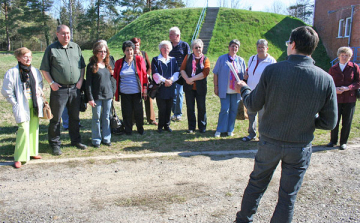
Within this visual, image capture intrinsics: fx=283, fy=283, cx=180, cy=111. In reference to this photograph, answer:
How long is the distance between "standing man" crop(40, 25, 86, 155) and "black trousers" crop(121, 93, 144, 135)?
1162 millimetres

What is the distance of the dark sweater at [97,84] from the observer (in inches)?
214

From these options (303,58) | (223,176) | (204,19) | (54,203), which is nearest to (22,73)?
(54,203)

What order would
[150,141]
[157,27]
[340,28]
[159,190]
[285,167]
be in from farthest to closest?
1. [157,27]
2. [340,28]
3. [150,141]
4. [159,190]
5. [285,167]

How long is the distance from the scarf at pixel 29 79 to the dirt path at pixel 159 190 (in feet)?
3.37

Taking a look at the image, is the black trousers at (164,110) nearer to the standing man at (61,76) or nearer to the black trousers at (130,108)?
the black trousers at (130,108)

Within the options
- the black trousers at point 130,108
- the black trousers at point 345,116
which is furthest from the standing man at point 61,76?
the black trousers at point 345,116

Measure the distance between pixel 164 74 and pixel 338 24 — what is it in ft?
64.8

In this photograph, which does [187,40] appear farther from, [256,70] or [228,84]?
[256,70]

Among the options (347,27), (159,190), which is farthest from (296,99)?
(347,27)

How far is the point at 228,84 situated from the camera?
20.7 feet

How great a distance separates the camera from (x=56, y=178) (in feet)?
14.2

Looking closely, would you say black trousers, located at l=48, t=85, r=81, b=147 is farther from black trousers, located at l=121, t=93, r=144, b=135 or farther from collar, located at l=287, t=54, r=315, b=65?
collar, located at l=287, t=54, r=315, b=65

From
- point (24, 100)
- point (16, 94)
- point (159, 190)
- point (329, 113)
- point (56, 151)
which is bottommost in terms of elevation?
point (159, 190)

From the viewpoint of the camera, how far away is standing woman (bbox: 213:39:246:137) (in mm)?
6236
